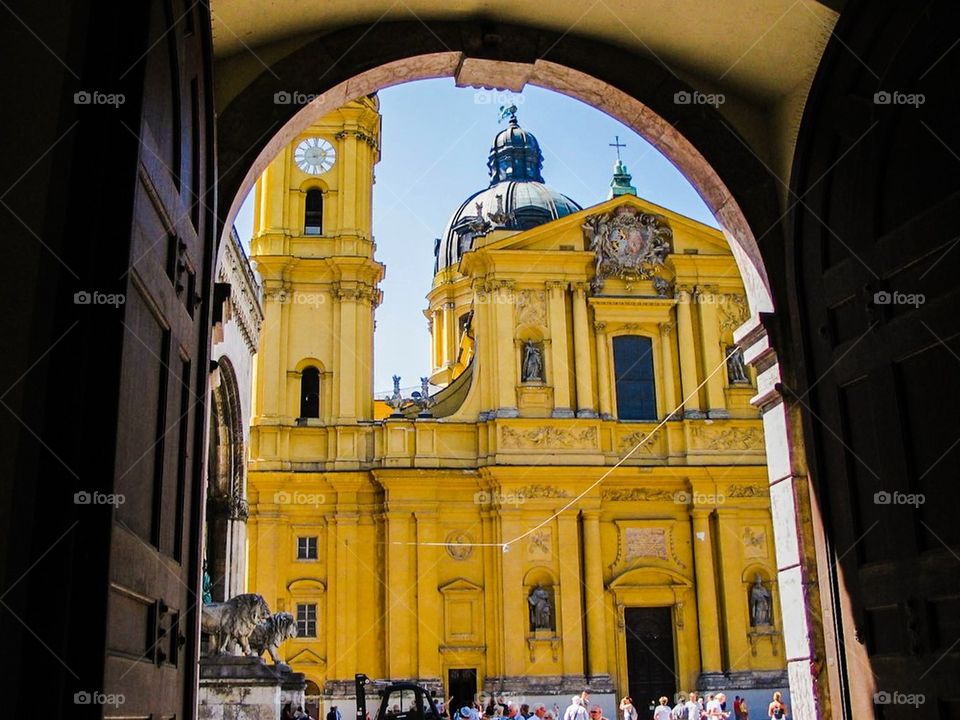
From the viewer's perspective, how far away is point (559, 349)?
3081cm

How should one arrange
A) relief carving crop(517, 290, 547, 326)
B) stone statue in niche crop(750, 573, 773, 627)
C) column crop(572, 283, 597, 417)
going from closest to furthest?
stone statue in niche crop(750, 573, 773, 627) → column crop(572, 283, 597, 417) → relief carving crop(517, 290, 547, 326)

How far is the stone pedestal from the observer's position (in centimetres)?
1204

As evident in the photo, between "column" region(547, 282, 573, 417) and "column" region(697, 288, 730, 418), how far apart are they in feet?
13.6

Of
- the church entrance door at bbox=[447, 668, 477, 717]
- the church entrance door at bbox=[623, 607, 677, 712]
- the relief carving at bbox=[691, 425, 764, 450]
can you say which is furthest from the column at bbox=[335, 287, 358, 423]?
the relief carving at bbox=[691, 425, 764, 450]

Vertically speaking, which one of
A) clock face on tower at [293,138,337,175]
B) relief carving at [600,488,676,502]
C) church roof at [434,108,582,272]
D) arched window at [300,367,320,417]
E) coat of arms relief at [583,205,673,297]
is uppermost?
church roof at [434,108,582,272]

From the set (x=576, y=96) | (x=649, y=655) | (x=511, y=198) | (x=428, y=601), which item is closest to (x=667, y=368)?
(x=649, y=655)

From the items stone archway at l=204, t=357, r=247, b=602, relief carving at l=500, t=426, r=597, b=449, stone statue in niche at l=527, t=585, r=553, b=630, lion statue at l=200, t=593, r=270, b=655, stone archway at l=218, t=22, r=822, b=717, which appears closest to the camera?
stone archway at l=218, t=22, r=822, b=717

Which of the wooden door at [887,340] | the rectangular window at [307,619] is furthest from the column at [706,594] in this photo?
the wooden door at [887,340]

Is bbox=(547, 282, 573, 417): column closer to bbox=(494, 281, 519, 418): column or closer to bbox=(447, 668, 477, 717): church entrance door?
bbox=(494, 281, 519, 418): column

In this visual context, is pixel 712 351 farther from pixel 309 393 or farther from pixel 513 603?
pixel 309 393

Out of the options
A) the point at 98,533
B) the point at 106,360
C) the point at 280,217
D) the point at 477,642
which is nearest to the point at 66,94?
the point at 106,360

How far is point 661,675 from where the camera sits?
95.6ft

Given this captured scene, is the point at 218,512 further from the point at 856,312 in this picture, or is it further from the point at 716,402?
the point at 716,402

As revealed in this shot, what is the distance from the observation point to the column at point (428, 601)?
28.0m
